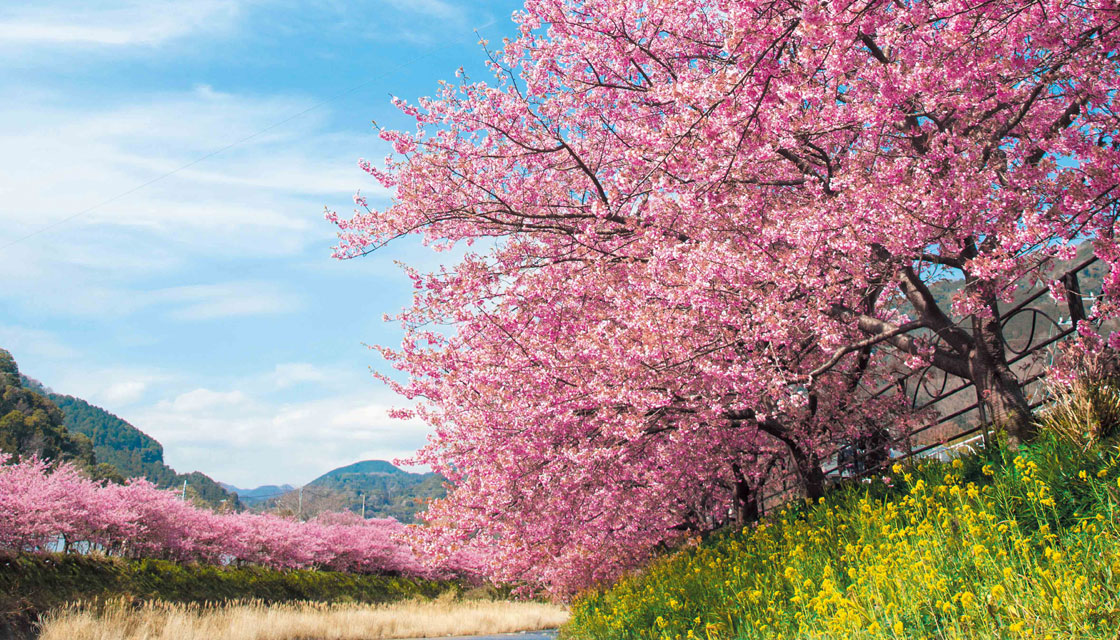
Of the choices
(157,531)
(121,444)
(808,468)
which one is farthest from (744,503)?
(121,444)

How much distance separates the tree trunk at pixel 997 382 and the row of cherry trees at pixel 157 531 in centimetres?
811

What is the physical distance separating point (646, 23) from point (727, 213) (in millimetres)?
2614

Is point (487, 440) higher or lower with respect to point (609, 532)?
higher

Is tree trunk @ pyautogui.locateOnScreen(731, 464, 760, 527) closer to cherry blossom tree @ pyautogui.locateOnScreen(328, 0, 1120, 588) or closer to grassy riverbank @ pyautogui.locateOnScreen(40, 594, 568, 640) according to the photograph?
cherry blossom tree @ pyautogui.locateOnScreen(328, 0, 1120, 588)

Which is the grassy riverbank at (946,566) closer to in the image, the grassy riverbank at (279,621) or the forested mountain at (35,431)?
the grassy riverbank at (279,621)

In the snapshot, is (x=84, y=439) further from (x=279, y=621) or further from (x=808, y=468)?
(x=808, y=468)

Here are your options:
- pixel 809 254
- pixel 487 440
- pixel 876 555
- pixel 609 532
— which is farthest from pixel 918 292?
pixel 609 532

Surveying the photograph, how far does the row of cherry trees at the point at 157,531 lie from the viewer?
1917cm

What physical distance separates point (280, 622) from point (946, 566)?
17864 mm

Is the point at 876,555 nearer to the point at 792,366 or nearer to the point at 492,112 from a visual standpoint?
the point at 792,366

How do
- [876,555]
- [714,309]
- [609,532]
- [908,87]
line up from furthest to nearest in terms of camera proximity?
[609,532] < [714,309] < [908,87] < [876,555]

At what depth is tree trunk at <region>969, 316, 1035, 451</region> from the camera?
21.0ft

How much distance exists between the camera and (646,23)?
27.2 ft

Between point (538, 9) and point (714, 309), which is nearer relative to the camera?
point (714, 309)
